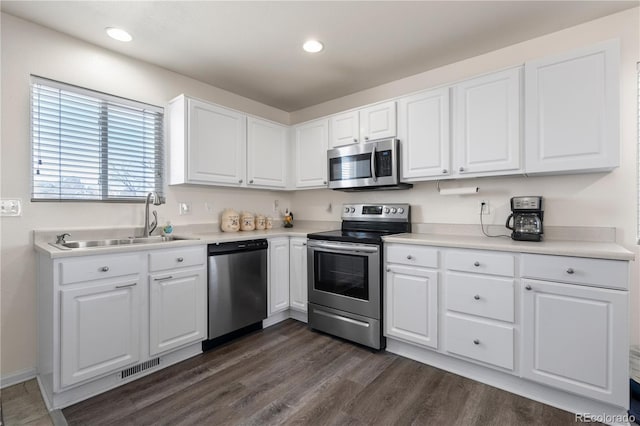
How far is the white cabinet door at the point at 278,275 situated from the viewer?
120 inches

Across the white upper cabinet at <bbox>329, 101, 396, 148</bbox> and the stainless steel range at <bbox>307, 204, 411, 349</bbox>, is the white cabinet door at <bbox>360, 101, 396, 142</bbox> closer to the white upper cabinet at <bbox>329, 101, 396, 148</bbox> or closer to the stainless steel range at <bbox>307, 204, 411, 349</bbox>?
the white upper cabinet at <bbox>329, 101, 396, 148</bbox>

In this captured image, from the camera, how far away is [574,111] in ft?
6.54

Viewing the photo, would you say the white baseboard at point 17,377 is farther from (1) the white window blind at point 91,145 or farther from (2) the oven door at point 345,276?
(2) the oven door at point 345,276

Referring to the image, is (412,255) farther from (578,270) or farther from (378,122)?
(378,122)

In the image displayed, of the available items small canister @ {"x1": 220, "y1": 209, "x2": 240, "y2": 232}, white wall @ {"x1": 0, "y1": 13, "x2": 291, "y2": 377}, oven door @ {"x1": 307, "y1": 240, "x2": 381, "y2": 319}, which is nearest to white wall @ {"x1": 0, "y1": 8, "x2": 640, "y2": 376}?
white wall @ {"x1": 0, "y1": 13, "x2": 291, "y2": 377}

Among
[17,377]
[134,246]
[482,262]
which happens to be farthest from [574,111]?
[17,377]

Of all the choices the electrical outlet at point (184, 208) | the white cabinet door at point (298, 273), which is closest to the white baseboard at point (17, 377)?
the electrical outlet at point (184, 208)

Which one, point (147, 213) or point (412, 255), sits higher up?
point (147, 213)

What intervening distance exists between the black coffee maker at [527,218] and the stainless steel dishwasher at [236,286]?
6.99ft

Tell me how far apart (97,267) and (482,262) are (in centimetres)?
253

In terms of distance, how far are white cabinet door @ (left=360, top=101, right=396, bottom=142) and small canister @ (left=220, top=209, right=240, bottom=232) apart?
157cm

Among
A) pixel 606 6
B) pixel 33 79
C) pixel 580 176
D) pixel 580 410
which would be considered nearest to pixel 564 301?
pixel 580 410

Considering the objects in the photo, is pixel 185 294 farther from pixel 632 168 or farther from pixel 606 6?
pixel 606 6

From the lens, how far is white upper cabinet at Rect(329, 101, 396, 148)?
2828 mm
